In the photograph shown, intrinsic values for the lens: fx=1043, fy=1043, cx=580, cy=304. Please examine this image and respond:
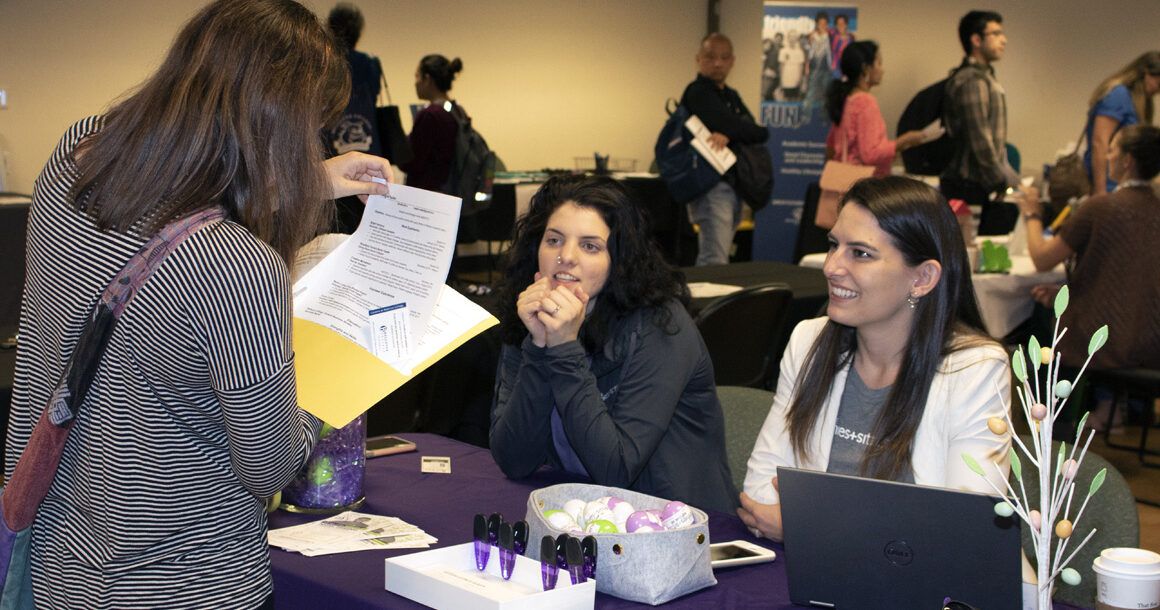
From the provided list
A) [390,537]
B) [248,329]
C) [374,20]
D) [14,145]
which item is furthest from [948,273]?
[374,20]

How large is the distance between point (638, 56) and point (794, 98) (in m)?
3.40

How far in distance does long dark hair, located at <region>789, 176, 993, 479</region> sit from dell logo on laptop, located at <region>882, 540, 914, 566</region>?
0.55 meters

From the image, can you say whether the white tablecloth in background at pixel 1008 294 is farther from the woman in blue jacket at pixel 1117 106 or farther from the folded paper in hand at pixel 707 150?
the folded paper in hand at pixel 707 150

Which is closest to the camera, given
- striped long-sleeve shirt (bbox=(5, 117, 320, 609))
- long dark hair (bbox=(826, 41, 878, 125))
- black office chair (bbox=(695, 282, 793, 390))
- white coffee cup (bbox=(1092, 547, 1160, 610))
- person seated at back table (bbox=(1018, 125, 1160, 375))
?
striped long-sleeve shirt (bbox=(5, 117, 320, 609))

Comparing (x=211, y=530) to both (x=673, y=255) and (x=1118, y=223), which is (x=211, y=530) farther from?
(x=673, y=255)

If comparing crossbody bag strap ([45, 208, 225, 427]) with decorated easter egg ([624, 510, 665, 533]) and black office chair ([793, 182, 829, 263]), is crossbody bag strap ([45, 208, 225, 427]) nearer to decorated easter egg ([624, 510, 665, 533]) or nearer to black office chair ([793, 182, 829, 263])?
decorated easter egg ([624, 510, 665, 533])

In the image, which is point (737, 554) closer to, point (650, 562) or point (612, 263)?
point (650, 562)

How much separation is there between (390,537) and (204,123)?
783 millimetres

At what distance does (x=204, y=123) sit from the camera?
3.51ft

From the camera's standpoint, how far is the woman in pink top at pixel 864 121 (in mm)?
6281

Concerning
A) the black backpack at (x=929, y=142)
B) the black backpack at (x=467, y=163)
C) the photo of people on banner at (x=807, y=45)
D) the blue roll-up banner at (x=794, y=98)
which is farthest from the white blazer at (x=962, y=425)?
the photo of people on banner at (x=807, y=45)

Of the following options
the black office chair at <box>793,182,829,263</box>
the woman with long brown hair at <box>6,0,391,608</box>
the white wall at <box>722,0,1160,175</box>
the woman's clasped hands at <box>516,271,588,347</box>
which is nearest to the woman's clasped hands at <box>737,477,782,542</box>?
the woman's clasped hands at <box>516,271,588,347</box>

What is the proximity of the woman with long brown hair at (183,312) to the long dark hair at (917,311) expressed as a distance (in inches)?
44.4

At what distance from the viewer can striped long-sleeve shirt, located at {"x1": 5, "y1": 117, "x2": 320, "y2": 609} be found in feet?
3.45
